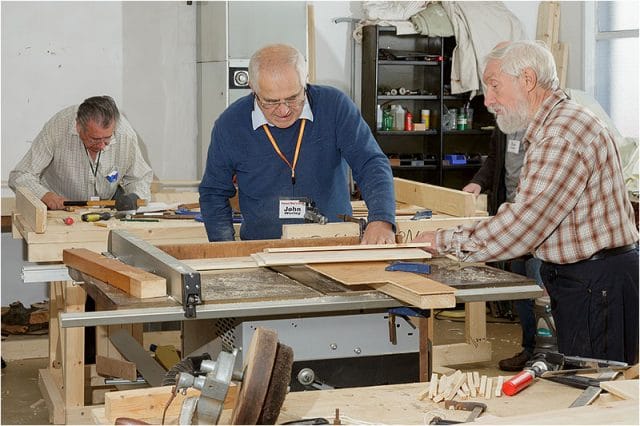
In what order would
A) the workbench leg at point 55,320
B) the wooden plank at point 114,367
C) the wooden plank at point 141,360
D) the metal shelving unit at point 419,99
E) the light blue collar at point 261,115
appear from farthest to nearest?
1. the metal shelving unit at point 419,99
2. the workbench leg at point 55,320
3. the wooden plank at point 114,367
4. the light blue collar at point 261,115
5. the wooden plank at point 141,360

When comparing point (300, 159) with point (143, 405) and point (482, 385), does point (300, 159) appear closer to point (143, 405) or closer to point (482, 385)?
point (482, 385)

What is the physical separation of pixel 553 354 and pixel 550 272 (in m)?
0.86

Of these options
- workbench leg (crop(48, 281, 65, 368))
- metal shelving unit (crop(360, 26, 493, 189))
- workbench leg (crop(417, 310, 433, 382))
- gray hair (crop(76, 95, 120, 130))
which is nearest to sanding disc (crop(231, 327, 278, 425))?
workbench leg (crop(417, 310, 433, 382))

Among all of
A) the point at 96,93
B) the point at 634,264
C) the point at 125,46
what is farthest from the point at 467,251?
the point at 125,46

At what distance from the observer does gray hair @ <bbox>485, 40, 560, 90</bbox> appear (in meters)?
3.00

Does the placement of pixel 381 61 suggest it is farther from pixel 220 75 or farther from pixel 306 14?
pixel 220 75

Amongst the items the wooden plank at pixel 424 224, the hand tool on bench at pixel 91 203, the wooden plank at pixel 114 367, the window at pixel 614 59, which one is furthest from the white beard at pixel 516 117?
the window at pixel 614 59

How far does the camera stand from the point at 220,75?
6723 millimetres

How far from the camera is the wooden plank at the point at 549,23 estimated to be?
7.98m

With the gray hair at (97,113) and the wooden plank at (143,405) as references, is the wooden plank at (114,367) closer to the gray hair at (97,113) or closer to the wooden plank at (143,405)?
the gray hair at (97,113)

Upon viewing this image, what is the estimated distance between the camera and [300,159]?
139 inches

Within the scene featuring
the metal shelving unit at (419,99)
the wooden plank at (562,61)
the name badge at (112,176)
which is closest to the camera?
the name badge at (112,176)

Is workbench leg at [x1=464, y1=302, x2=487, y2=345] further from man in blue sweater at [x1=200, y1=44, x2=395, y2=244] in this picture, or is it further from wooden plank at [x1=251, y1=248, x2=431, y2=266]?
wooden plank at [x1=251, y1=248, x2=431, y2=266]

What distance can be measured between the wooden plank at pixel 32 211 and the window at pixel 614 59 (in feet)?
15.6
